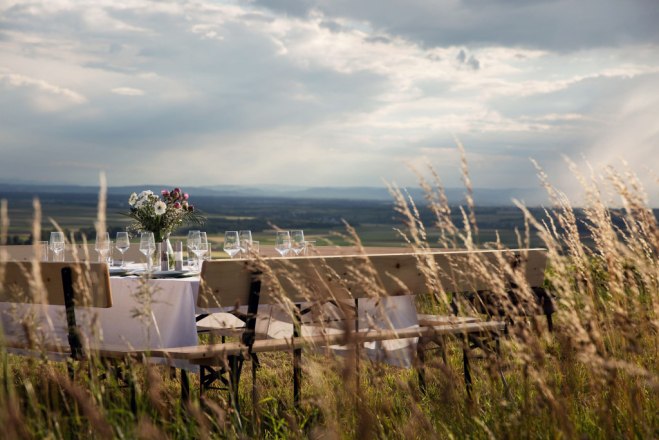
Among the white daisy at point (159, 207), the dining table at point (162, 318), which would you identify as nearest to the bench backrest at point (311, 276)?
the dining table at point (162, 318)

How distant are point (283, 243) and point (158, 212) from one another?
3.60 feet

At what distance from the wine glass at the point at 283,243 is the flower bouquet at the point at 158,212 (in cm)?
102

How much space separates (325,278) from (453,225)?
1178mm

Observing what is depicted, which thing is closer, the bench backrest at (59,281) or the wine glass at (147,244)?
the bench backrest at (59,281)

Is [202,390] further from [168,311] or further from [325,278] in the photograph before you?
[325,278]

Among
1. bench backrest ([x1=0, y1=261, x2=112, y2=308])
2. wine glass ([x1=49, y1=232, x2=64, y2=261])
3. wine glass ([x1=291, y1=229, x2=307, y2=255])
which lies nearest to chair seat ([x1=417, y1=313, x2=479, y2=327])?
wine glass ([x1=291, y1=229, x2=307, y2=255])

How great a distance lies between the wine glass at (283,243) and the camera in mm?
5277

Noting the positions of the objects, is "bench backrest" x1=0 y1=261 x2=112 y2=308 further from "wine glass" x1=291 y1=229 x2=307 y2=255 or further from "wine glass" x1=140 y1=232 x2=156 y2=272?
"wine glass" x1=291 y1=229 x2=307 y2=255

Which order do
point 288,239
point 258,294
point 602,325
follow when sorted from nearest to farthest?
point 602,325 → point 258,294 → point 288,239

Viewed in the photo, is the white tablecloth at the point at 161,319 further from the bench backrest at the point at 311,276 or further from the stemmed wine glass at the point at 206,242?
the stemmed wine glass at the point at 206,242

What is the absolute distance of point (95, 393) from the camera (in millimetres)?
2881

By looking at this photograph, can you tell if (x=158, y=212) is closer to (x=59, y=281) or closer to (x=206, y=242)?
(x=206, y=242)

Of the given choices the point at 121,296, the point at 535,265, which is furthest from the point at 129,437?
the point at 535,265

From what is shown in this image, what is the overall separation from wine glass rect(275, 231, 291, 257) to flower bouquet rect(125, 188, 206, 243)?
1019 millimetres
